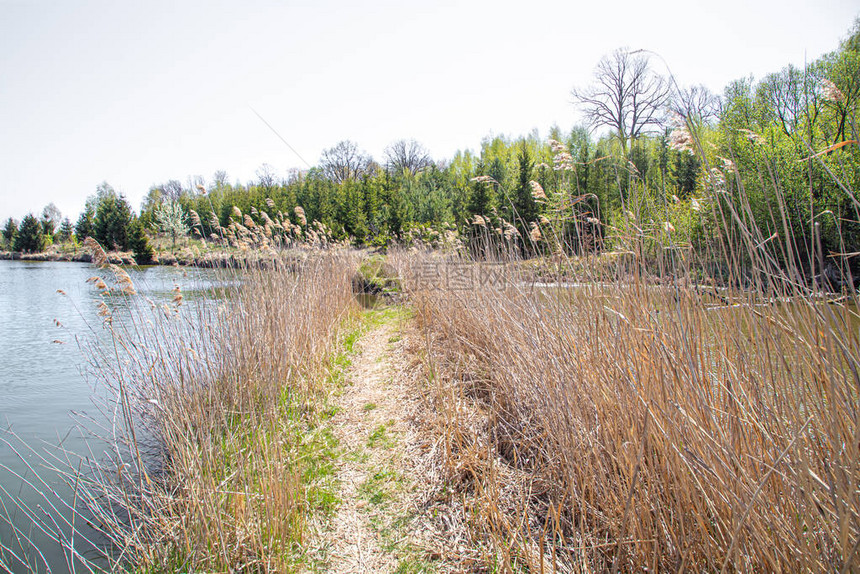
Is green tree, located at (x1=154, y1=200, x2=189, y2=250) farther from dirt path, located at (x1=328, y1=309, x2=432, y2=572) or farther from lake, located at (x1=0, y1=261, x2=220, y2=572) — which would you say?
dirt path, located at (x1=328, y1=309, x2=432, y2=572)

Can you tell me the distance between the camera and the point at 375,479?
8.78 feet

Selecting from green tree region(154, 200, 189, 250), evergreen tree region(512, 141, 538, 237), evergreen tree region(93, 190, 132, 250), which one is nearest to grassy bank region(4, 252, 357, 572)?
green tree region(154, 200, 189, 250)

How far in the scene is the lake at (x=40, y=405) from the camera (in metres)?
2.56

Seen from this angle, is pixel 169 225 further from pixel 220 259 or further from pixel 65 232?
pixel 65 232

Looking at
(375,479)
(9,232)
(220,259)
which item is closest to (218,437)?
(375,479)

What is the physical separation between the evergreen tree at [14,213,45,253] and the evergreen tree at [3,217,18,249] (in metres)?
2.93

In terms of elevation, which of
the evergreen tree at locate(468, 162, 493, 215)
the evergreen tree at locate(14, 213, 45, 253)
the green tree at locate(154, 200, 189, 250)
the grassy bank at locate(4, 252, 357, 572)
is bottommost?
the grassy bank at locate(4, 252, 357, 572)

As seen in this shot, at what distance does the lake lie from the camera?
2.56m

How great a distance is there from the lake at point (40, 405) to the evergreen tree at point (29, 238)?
32318mm

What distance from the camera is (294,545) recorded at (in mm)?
2094

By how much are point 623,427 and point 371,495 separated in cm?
161

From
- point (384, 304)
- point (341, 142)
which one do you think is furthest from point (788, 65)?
point (341, 142)

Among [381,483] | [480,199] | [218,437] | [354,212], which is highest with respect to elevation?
[354,212]

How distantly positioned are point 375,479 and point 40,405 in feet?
14.5
